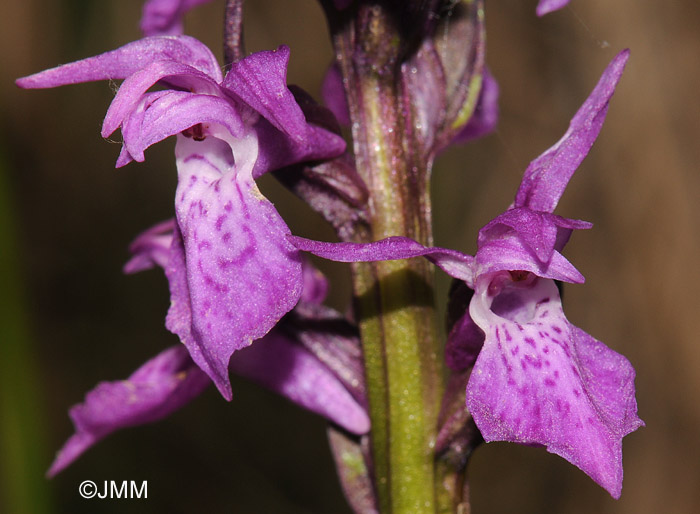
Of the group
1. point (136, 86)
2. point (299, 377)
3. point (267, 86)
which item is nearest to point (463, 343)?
point (299, 377)

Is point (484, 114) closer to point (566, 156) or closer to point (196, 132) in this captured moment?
point (566, 156)

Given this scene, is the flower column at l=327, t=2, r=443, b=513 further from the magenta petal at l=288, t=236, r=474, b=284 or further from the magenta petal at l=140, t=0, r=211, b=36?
the magenta petal at l=140, t=0, r=211, b=36

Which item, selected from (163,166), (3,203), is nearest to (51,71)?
(3,203)

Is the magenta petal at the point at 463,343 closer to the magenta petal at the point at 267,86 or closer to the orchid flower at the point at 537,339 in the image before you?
the orchid flower at the point at 537,339

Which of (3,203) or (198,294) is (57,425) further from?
(198,294)

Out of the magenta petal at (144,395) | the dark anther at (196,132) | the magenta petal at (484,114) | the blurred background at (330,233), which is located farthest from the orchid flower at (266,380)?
the blurred background at (330,233)

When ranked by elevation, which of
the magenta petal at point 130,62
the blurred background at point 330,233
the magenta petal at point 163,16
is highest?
the magenta petal at point 163,16
